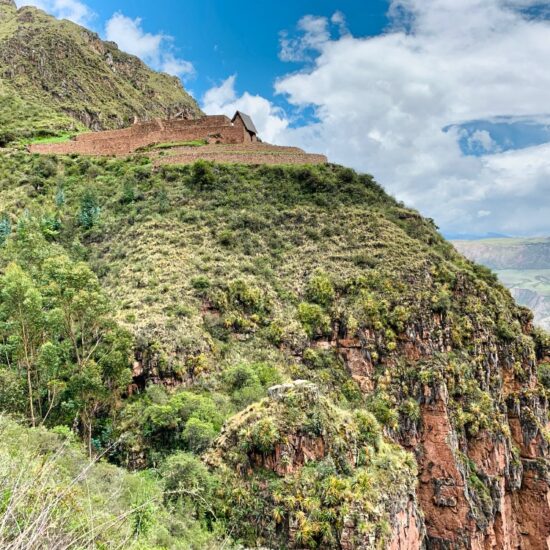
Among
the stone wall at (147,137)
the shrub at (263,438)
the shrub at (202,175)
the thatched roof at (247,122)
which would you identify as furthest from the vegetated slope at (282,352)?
the thatched roof at (247,122)

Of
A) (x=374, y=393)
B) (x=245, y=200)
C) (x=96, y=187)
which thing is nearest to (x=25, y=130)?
(x=96, y=187)

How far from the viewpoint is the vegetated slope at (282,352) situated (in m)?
16.4

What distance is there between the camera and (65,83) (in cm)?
8681

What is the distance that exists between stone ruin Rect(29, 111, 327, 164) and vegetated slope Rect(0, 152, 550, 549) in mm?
1969

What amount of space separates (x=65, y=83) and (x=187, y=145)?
2107 inches

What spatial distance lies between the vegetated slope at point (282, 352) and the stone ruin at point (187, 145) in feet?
6.46

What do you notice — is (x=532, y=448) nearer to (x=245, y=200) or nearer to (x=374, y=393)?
(x=374, y=393)

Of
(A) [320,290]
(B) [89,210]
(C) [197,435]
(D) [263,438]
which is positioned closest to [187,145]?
(B) [89,210]

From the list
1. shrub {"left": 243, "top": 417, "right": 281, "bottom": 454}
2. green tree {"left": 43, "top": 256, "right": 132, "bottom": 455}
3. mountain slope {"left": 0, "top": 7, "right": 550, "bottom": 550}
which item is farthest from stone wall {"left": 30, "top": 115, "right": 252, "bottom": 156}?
shrub {"left": 243, "top": 417, "right": 281, "bottom": 454}

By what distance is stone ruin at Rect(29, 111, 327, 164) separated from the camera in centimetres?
4534

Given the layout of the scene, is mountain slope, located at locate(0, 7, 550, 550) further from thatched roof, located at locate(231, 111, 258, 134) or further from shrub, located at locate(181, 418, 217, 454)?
thatched roof, located at locate(231, 111, 258, 134)

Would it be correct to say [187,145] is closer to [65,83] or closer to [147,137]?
[147,137]

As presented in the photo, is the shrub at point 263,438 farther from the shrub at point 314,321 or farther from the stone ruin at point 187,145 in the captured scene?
the stone ruin at point 187,145

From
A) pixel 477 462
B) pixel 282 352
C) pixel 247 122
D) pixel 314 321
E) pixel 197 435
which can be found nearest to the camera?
pixel 197 435
